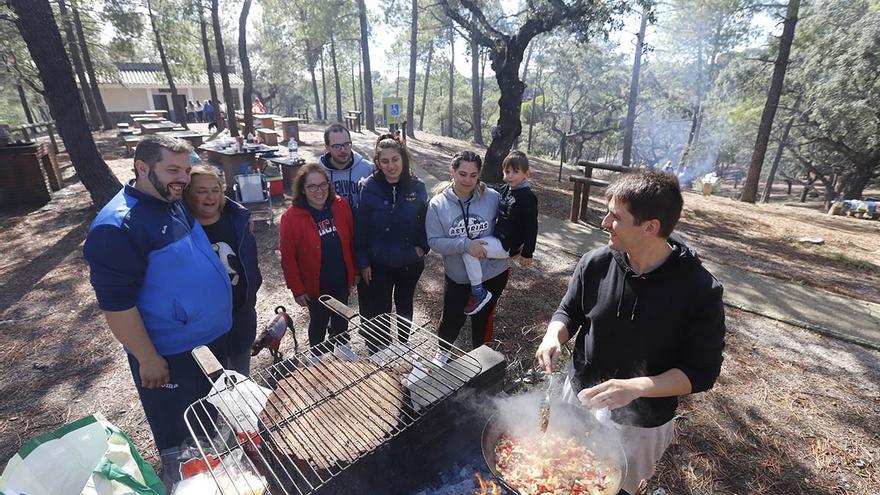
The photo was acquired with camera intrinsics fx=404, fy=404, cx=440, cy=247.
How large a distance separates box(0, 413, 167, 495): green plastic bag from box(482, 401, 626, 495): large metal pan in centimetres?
152

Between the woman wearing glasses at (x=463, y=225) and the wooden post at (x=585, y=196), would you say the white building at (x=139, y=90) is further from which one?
the woman wearing glasses at (x=463, y=225)

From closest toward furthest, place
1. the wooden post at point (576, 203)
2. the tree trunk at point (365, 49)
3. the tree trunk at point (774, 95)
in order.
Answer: the wooden post at point (576, 203) < the tree trunk at point (774, 95) < the tree trunk at point (365, 49)

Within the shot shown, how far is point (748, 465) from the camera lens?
2828 millimetres

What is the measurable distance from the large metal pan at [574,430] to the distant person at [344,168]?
Answer: 198cm

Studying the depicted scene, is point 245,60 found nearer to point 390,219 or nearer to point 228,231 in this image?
point 390,219

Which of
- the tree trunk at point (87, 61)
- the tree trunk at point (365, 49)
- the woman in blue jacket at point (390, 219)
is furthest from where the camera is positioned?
the tree trunk at point (365, 49)

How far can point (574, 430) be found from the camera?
7.26 feet

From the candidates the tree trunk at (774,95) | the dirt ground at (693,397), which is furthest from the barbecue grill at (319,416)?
the tree trunk at (774,95)

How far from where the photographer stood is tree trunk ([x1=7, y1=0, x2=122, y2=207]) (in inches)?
245

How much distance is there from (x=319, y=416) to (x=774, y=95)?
16841mm

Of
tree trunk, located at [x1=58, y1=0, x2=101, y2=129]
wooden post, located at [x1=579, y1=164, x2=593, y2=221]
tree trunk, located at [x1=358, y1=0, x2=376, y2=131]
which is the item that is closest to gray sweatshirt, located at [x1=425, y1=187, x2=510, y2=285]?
wooden post, located at [x1=579, y1=164, x2=593, y2=221]

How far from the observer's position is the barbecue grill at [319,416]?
6.02 feet

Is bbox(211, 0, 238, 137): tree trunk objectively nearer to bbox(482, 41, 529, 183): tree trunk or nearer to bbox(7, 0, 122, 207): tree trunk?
bbox(7, 0, 122, 207): tree trunk

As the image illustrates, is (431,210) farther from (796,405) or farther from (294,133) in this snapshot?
(294,133)
